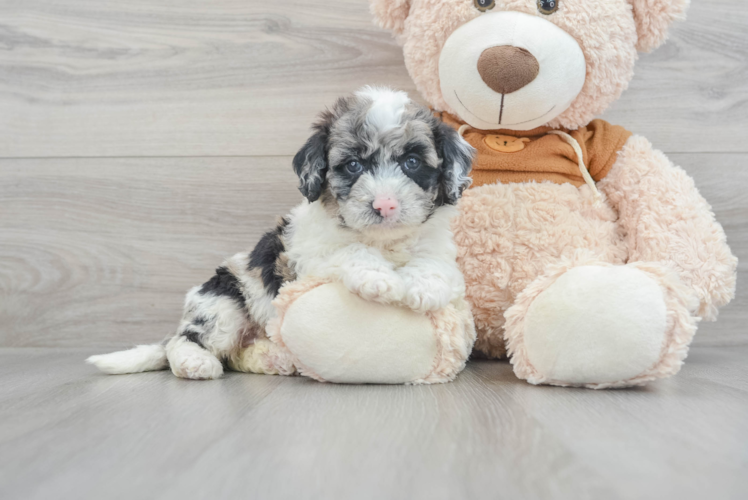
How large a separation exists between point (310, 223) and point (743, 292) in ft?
5.08

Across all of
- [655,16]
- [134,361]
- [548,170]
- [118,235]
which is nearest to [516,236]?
[548,170]

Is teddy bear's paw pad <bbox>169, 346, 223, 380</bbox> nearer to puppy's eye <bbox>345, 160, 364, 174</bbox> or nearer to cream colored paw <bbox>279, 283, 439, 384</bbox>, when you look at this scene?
cream colored paw <bbox>279, 283, 439, 384</bbox>

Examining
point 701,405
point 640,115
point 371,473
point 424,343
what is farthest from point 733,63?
point 371,473

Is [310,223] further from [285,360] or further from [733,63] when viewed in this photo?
[733,63]

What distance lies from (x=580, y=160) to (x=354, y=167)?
713 mm

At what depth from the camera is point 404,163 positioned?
1.34 meters

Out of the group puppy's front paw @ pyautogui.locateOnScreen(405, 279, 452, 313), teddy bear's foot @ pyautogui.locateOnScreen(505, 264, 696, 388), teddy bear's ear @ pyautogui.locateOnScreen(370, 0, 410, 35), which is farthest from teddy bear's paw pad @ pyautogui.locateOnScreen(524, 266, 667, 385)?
teddy bear's ear @ pyautogui.locateOnScreen(370, 0, 410, 35)

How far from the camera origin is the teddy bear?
1411 mm

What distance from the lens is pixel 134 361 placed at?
5.32 ft

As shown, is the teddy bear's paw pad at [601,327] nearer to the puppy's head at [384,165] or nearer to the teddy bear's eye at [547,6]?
the puppy's head at [384,165]

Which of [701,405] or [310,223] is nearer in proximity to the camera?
[701,405]

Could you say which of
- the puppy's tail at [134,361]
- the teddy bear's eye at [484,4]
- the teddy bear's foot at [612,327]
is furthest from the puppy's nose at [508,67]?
the puppy's tail at [134,361]

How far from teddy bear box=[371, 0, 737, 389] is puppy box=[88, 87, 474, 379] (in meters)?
0.20

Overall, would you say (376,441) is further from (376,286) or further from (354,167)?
(354,167)
